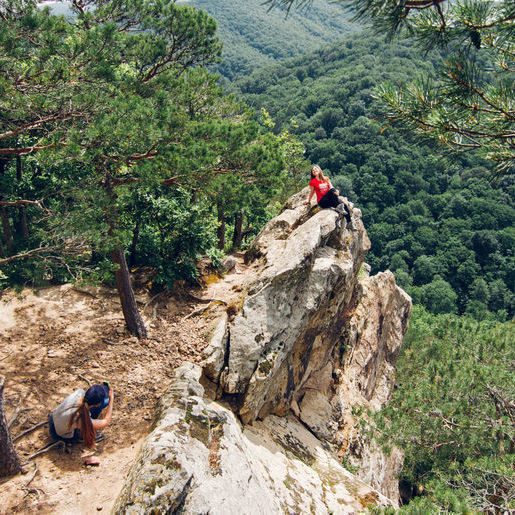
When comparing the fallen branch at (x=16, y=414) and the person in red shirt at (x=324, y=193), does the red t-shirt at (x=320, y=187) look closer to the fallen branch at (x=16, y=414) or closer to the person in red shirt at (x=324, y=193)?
the person in red shirt at (x=324, y=193)

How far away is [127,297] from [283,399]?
4.63m

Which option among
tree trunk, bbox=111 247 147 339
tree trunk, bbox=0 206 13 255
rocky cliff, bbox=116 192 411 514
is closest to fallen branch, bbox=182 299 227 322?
rocky cliff, bbox=116 192 411 514

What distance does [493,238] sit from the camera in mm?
47125

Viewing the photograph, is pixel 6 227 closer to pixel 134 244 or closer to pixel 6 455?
→ pixel 134 244

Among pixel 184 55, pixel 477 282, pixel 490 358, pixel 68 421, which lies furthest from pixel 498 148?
pixel 477 282

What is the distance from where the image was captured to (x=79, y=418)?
223 inches

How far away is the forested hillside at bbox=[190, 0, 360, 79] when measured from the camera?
129 meters

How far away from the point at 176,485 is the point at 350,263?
22.9ft

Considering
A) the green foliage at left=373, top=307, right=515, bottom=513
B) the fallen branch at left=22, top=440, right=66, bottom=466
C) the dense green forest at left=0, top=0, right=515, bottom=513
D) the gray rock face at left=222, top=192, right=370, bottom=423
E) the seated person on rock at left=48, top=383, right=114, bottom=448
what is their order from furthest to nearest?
the green foliage at left=373, top=307, right=515, bottom=513
the gray rock face at left=222, top=192, right=370, bottom=423
the dense green forest at left=0, top=0, right=515, bottom=513
the seated person on rock at left=48, top=383, right=114, bottom=448
the fallen branch at left=22, top=440, right=66, bottom=466

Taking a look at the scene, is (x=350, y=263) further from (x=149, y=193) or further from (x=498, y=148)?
(x=149, y=193)

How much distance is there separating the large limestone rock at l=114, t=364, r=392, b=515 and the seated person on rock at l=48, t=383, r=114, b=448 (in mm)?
961

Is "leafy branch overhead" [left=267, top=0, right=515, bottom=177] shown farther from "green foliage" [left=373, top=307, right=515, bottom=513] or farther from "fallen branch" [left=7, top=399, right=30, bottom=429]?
"green foliage" [left=373, top=307, right=515, bottom=513]

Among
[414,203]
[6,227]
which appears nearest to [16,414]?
[6,227]

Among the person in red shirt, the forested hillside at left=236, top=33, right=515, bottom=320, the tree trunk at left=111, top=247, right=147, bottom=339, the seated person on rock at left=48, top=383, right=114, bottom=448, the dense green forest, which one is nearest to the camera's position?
the seated person on rock at left=48, top=383, right=114, bottom=448
